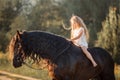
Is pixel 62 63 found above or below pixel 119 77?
above

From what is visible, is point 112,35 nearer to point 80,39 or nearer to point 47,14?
point 80,39

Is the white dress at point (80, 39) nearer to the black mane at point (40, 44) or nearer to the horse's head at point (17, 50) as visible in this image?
the black mane at point (40, 44)

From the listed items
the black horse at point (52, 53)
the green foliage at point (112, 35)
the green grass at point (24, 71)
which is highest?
the black horse at point (52, 53)

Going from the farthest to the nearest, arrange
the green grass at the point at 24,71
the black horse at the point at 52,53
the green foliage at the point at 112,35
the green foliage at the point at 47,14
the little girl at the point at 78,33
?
the green foliage at the point at 47,14, the green foliage at the point at 112,35, the green grass at the point at 24,71, the little girl at the point at 78,33, the black horse at the point at 52,53

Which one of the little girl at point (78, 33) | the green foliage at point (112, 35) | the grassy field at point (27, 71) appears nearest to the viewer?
the little girl at point (78, 33)

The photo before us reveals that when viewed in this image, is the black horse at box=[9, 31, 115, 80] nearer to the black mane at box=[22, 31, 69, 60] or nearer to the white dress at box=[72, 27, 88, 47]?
the black mane at box=[22, 31, 69, 60]

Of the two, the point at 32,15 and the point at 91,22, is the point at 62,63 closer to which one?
the point at 91,22

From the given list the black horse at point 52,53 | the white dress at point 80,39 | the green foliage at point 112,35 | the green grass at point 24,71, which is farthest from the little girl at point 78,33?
the green foliage at point 112,35

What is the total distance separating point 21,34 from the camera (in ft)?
26.2

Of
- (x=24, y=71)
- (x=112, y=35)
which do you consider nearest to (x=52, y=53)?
(x=24, y=71)

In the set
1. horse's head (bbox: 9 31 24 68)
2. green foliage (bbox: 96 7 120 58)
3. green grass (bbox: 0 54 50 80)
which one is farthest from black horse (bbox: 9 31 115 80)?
green foliage (bbox: 96 7 120 58)

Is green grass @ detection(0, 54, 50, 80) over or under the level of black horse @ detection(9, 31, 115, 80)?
under

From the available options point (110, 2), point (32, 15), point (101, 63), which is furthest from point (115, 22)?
point (32, 15)

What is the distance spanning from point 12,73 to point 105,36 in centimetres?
506
